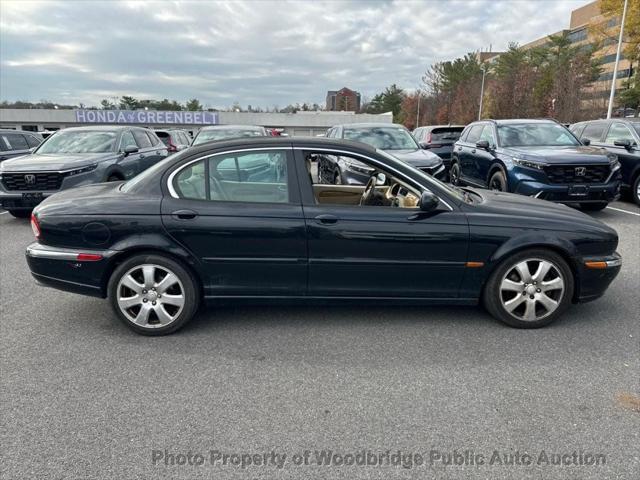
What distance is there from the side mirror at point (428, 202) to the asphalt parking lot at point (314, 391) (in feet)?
3.40

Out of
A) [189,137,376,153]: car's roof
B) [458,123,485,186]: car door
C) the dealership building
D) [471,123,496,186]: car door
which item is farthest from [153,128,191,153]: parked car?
the dealership building

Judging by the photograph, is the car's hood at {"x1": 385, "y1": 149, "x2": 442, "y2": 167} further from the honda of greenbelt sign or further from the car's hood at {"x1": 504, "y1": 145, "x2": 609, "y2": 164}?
the honda of greenbelt sign

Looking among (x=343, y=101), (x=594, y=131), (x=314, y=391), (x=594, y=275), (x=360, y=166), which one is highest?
(x=343, y=101)

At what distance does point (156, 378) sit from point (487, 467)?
2146mm

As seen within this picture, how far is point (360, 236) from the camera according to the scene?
3590 mm

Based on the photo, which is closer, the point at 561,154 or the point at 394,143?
the point at 561,154

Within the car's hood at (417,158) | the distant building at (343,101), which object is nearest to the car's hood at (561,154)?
the car's hood at (417,158)

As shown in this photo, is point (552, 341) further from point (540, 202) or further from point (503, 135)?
point (503, 135)

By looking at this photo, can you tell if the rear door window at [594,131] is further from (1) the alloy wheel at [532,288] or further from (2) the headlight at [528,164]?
(1) the alloy wheel at [532,288]

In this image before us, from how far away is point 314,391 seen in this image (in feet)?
9.60

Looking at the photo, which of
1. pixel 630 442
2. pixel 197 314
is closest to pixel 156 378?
pixel 197 314

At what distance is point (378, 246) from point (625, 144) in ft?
27.5

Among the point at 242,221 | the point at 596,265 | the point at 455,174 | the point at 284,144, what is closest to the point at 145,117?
the point at 455,174

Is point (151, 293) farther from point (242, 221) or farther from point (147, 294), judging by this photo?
point (242, 221)
